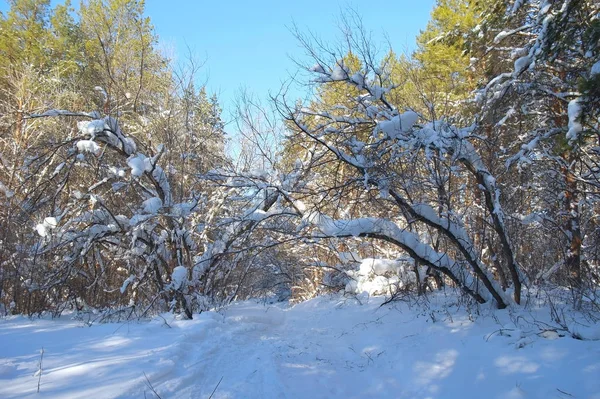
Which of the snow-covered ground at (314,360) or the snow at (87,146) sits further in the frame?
the snow at (87,146)

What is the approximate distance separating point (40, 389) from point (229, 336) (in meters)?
2.90

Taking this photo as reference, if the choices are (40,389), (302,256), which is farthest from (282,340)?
(302,256)

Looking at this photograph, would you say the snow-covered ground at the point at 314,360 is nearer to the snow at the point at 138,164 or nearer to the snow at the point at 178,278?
the snow at the point at 178,278

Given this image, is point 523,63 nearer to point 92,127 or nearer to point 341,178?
point 341,178

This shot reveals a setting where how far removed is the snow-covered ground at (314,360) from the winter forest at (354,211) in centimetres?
3

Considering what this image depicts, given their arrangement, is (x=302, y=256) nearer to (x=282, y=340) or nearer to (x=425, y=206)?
(x=282, y=340)

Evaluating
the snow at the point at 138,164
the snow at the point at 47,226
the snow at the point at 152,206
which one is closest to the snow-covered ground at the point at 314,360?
the snow at the point at 47,226

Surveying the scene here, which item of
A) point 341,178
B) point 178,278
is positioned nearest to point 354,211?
point 341,178

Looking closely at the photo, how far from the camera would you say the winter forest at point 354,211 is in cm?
366

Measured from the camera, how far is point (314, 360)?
4430 millimetres

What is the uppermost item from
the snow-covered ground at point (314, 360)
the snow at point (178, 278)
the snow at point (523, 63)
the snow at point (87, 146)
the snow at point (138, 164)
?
the snow at point (523, 63)

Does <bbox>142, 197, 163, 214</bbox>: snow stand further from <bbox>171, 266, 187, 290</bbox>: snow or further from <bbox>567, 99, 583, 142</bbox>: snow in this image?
<bbox>567, 99, 583, 142</bbox>: snow

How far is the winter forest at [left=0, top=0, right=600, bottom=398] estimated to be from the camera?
144 inches

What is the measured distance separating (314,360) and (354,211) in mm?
2481
